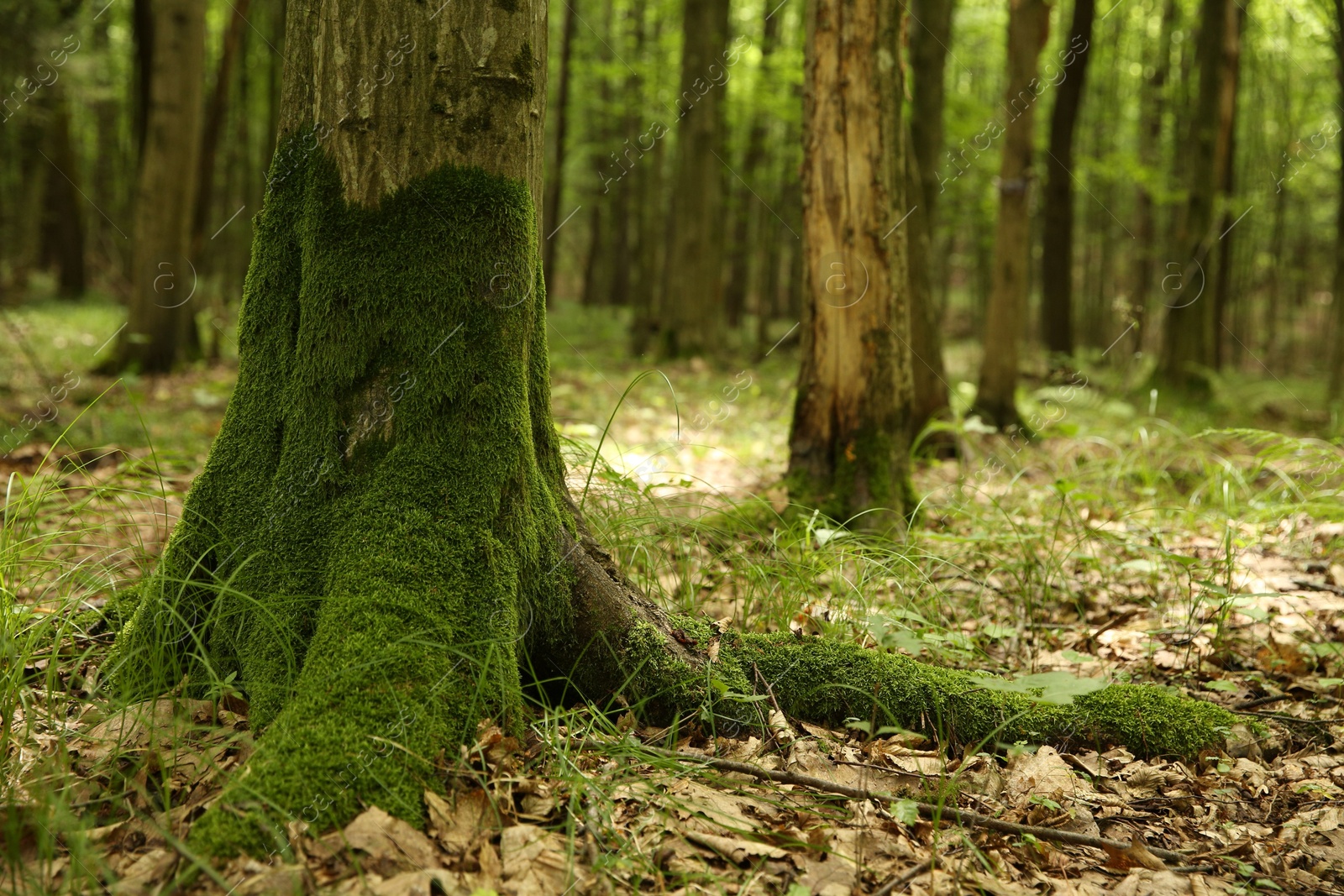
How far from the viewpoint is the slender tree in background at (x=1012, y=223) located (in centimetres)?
690

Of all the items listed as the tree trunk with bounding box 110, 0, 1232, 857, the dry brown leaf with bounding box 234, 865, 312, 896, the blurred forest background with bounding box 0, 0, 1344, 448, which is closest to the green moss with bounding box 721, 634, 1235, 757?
the tree trunk with bounding box 110, 0, 1232, 857

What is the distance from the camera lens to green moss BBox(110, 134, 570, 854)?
6.68ft

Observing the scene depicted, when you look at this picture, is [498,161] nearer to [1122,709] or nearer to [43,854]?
[43,854]

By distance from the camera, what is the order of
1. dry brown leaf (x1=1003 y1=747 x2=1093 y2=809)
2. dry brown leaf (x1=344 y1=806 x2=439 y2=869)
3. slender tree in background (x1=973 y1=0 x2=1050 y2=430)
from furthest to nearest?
1. slender tree in background (x1=973 y1=0 x2=1050 y2=430)
2. dry brown leaf (x1=1003 y1=747 x2=1093 y2=809)
3. dry brown leaf (x1=344 y1=806 x2=439 y2=869)

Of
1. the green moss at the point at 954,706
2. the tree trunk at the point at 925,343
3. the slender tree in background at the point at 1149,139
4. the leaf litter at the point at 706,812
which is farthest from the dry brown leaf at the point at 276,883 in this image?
the slender tree in background at the point at 1149,139

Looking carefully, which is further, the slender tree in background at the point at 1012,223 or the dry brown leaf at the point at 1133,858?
the slender tree in background at the point at 1012,223

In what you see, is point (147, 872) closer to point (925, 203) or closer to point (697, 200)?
point (925, 203)

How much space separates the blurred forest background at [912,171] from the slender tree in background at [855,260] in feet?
3.03

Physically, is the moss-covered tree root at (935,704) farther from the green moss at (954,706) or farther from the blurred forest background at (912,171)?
the blurred forest background at (912,171)

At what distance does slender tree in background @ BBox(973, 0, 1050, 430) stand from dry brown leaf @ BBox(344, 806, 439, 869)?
651cm

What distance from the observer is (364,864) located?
1.62 meters

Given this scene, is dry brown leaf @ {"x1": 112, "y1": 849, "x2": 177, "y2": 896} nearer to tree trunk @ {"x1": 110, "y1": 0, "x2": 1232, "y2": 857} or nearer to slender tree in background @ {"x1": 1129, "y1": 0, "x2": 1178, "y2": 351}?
tree trunk @ {"x1": 110, "y1": 0, "x2": 1232, "y2": 857}

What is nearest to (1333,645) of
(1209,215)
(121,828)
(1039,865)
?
(1039,865)

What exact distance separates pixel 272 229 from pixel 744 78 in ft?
49.8
